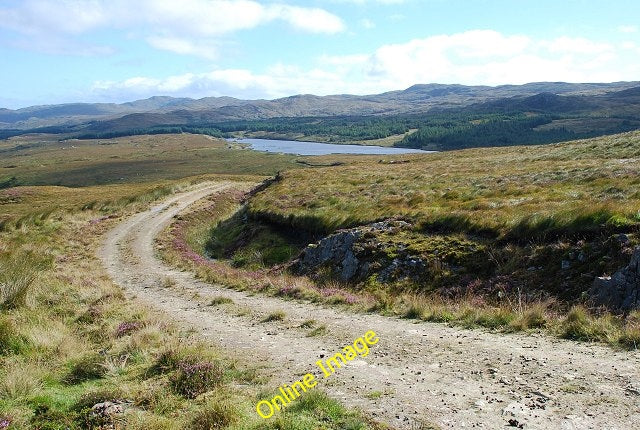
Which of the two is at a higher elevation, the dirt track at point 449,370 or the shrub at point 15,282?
the shrub at point 15,282

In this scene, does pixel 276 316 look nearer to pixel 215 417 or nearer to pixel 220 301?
pixel 220 301

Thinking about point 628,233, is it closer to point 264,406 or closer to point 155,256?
point 264,406

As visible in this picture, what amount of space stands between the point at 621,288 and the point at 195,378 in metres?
12.4

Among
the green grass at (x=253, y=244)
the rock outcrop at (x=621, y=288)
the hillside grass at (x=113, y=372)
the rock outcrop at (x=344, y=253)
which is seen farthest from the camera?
the green grass at (x=253, y=244)

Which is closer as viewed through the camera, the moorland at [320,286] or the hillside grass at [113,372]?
the hillside grass at [113,372]

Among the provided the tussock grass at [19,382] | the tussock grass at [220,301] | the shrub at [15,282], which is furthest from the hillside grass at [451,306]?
the tussock grass at [19,382]

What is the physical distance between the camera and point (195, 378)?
9.04 metres

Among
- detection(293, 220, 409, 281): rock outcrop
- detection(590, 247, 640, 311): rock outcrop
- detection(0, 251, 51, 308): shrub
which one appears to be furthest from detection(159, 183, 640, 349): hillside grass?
detection(0, 251, 51, 308): shrub

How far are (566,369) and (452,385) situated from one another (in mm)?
2429

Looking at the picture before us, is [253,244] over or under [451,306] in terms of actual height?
under

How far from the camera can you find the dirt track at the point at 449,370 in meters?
7.36

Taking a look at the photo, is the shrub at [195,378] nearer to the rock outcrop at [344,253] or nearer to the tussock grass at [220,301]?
the tussock grass at [220,301]

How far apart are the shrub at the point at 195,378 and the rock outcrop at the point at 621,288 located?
11275 millimetres

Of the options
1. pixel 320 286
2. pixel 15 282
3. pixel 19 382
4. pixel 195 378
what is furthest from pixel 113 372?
pixel 320 286
